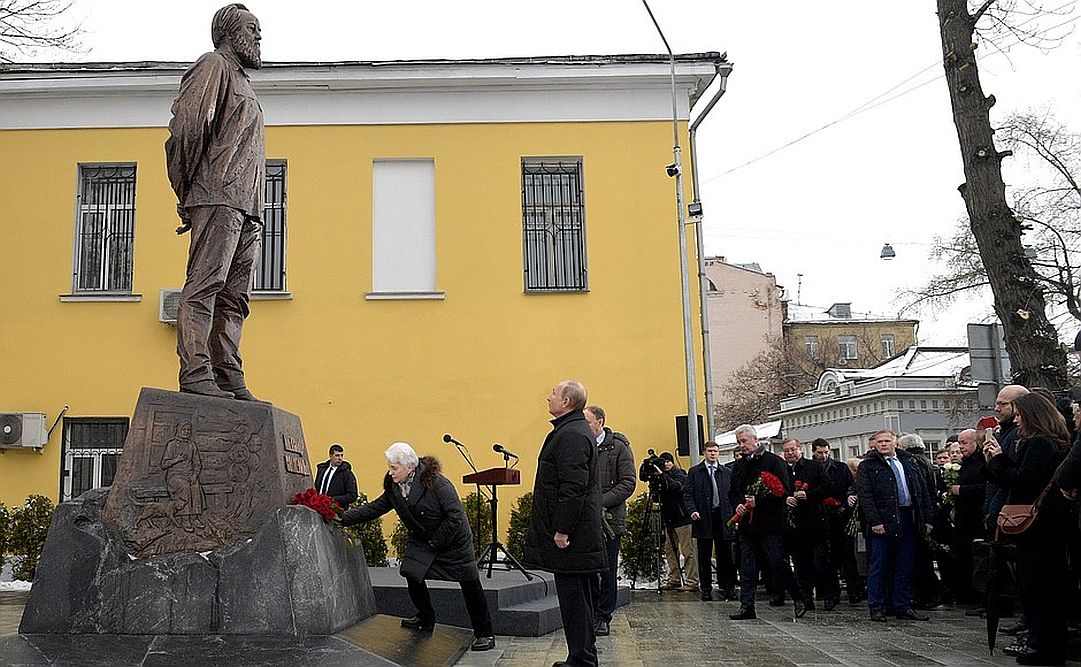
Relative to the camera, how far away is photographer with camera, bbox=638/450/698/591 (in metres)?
13.3

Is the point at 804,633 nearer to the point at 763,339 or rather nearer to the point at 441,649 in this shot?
the point at 441,649

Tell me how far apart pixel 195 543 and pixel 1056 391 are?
844 cm

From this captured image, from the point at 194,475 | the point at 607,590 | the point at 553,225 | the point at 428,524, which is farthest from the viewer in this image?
the point at 553,225

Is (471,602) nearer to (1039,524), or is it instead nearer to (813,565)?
(1039,524)

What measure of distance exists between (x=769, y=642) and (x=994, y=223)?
18.6ft

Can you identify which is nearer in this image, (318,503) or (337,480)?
(318,503)

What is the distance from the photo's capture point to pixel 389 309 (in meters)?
16.7

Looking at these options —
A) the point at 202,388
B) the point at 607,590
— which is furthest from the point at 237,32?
the point at 607,590

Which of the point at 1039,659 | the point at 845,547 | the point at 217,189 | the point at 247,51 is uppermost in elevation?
the point at 247,51

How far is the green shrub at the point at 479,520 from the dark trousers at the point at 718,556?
3.23 meters

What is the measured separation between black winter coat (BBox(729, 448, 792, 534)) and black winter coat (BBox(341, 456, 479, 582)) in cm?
369

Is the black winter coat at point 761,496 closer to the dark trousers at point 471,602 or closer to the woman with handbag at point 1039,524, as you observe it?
the woman with handbag at point 1039,524

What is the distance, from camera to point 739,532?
10688mm

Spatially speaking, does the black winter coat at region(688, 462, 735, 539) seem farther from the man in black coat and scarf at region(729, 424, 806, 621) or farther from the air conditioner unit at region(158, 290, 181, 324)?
the air conditioner unit at region(158, 290, 181, 324)
